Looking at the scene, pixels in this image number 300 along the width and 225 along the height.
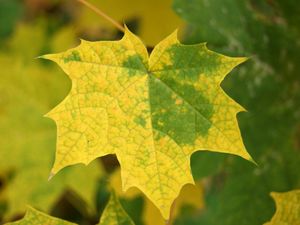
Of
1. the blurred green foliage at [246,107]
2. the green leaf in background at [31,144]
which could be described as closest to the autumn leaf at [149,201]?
the blurred green foliage at [246,107]

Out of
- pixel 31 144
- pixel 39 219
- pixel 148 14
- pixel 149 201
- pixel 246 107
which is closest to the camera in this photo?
pixel 39 219

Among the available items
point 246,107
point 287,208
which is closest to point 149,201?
point 246,107

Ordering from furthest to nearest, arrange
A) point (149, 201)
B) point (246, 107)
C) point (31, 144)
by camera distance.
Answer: point (31, 144) → point (149, 201) → point (246, 107)

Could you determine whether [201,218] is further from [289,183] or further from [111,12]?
[111,12]

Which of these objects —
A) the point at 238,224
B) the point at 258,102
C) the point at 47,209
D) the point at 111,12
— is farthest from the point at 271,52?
the point at 47,209

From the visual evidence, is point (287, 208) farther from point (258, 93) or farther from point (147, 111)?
point (258, 93)

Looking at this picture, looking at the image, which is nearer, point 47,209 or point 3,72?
point 47,209

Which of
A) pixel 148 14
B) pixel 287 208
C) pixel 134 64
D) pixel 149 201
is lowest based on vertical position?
pixel 149 201
